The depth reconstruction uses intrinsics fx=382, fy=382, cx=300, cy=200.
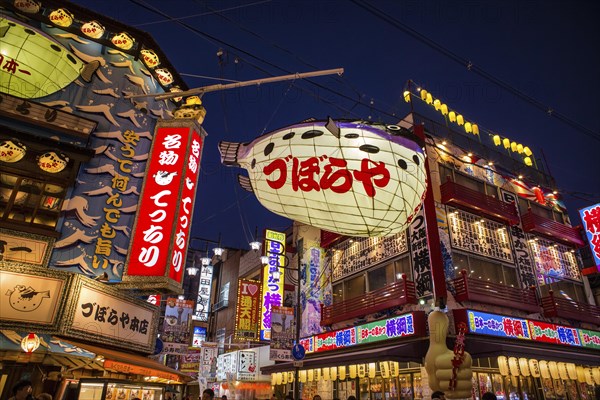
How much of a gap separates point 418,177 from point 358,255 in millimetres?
14811

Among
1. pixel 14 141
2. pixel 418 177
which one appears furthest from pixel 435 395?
pixel 14 141

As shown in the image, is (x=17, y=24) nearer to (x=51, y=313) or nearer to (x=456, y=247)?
(x=51, y=313)

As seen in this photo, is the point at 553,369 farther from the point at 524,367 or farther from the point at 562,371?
the point at 524,367

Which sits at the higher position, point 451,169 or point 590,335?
point 451,169

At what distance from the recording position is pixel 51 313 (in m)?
9.38

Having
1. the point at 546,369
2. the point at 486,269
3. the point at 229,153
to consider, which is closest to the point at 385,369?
the point at 546,369

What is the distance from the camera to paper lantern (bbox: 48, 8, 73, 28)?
12.7 meters

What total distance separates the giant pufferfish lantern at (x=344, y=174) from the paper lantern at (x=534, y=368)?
11707 millimetres

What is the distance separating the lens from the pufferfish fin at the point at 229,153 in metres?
8.31

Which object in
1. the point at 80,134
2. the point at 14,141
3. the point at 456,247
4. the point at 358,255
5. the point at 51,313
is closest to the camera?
the point at 51,313

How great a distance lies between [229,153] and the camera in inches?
330

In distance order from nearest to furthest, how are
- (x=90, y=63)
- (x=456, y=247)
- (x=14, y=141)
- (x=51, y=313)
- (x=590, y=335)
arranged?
(x=51, y=313)
(x=14, y=141)
(x=90, y=63)
(x=456, y=247)
(x=590, y=335)

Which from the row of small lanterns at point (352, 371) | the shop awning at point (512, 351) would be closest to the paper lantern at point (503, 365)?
the shop awning at point (512, 351)

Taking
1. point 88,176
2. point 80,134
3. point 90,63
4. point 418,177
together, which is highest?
point 90,63
